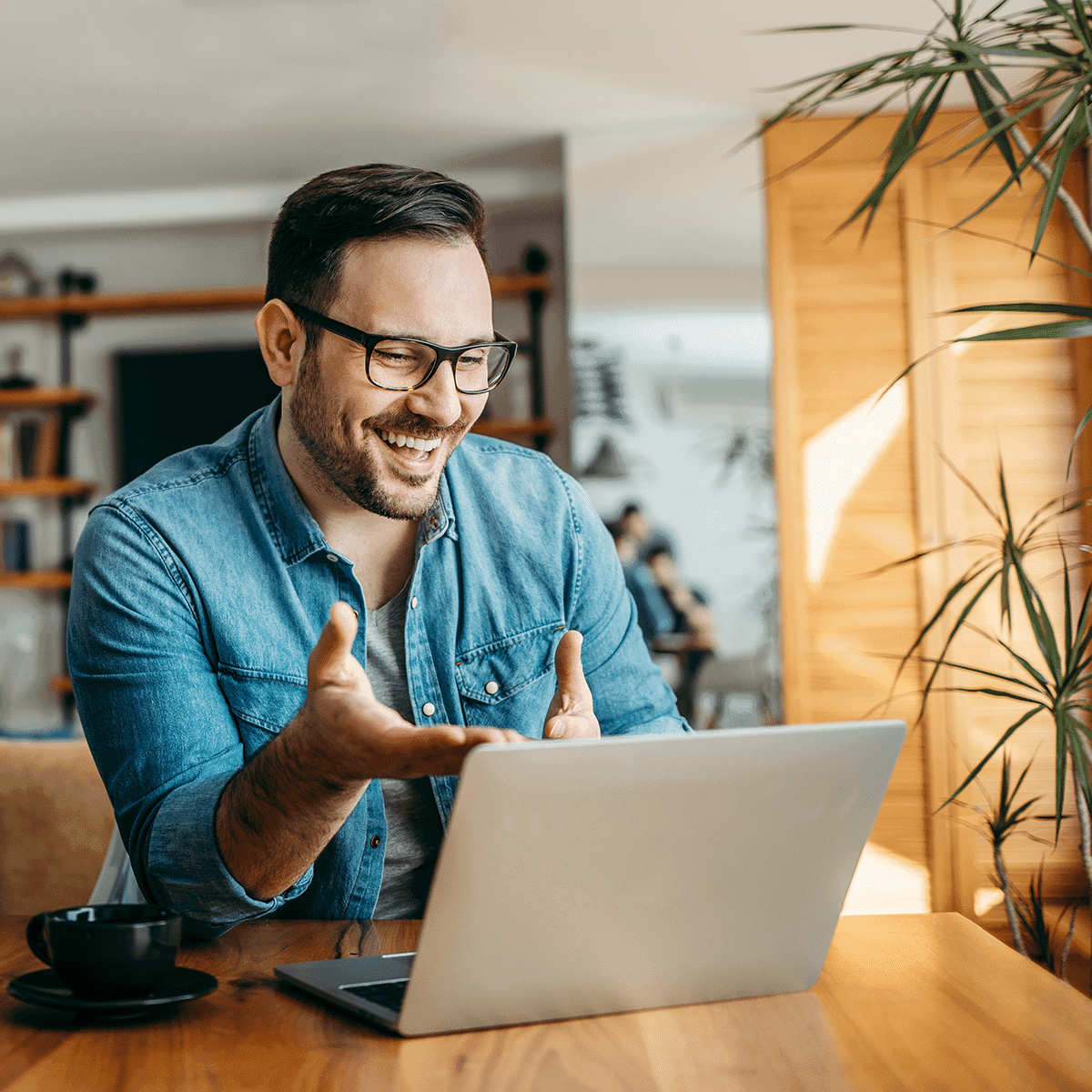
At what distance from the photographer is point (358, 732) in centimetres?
69

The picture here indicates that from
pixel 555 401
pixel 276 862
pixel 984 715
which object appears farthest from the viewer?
pixel 555 401

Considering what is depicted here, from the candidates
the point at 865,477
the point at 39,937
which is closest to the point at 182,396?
the point at 865,477

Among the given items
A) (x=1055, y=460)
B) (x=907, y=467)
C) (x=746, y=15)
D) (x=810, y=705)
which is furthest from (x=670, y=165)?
(x=810, y=705)

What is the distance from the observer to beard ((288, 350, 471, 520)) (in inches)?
47.7

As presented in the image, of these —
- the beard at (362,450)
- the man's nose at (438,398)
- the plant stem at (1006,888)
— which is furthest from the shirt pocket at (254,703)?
the plant stem at (1006,888)

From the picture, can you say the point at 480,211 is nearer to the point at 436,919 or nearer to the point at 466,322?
the point at 466,322

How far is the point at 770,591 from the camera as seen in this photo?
360cm

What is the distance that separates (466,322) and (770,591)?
258 centimetres

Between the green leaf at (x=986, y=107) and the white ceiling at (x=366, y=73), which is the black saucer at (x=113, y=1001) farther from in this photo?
A: the white ceiling at (x=366, y=73)

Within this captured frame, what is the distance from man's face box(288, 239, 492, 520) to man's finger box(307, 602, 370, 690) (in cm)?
50

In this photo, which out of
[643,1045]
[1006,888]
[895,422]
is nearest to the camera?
[643,1045]

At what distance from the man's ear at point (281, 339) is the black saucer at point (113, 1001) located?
0.72 m

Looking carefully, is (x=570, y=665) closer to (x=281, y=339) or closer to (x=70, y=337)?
(x=281, y=339)

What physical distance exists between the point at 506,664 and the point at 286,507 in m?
0.32
